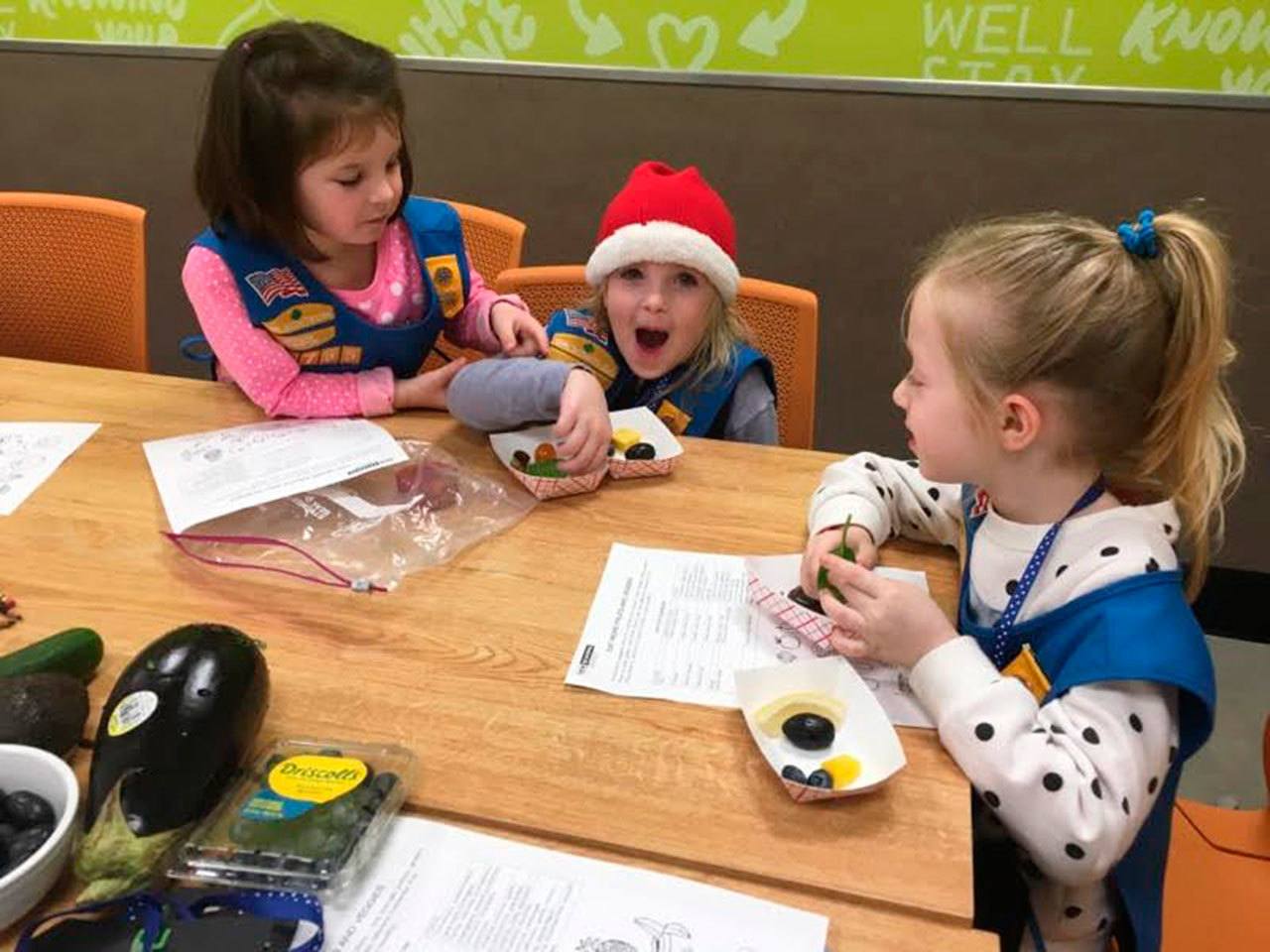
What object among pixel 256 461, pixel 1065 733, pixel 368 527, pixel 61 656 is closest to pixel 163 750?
pixel 61 656

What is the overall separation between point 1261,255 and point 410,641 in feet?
7.03

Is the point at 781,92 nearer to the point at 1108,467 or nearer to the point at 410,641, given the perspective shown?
the point at 1108,467

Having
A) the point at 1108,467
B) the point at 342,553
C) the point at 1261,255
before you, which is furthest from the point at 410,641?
the point at 1261,255

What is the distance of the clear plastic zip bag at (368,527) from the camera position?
112cm

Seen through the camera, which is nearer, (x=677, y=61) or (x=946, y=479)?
(x=946, y=479)

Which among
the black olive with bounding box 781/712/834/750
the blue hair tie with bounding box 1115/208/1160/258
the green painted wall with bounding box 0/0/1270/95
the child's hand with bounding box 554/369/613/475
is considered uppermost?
the green painted wall with bounding box 0/0/1270/95

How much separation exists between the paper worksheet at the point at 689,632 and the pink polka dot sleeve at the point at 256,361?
0.51 meters

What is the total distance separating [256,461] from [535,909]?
29.8 inches

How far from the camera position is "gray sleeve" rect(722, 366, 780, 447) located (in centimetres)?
159

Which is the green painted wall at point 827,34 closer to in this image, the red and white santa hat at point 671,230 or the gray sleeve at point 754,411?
the red and white santa hat at point 671,230

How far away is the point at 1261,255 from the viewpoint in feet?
7.50

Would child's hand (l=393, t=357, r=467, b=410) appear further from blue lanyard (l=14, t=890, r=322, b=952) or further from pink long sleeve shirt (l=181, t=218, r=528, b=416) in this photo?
blue lanyard (l=14, t=890, r=322, b=952)

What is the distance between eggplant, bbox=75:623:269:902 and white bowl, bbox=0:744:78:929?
0.02 m

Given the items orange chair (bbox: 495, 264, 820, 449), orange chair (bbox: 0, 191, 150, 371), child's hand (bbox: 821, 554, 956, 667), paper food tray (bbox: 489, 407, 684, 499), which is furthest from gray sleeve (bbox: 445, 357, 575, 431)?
orange chair (bbox: 0, 191, 150, 371)
